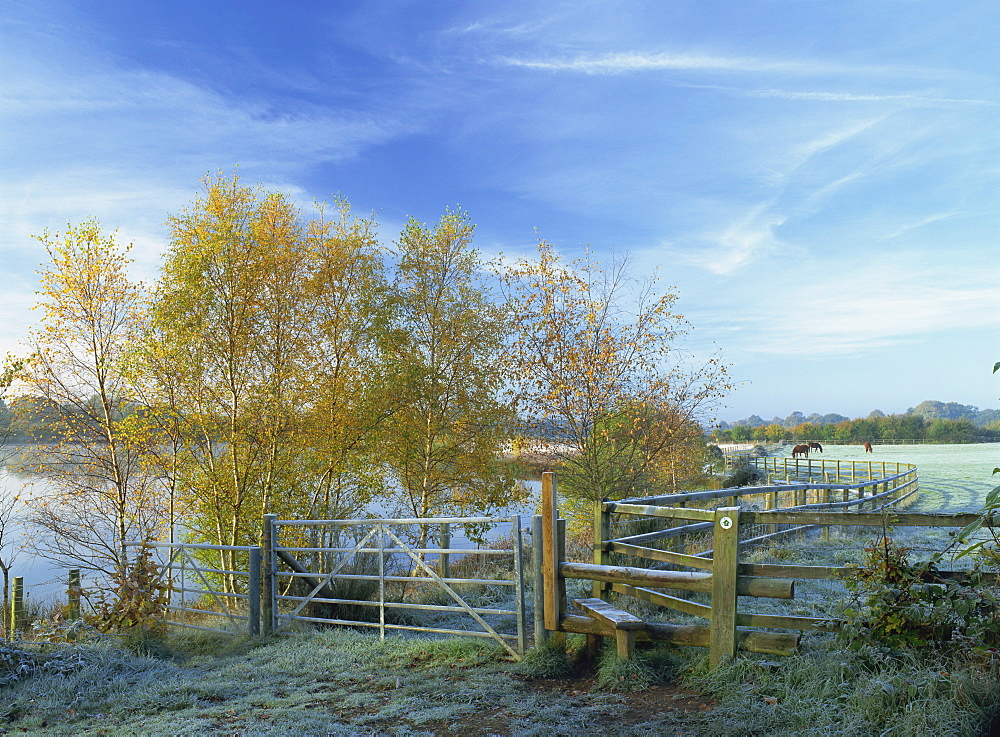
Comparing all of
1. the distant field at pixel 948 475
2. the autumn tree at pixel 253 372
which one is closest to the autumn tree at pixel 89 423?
the autumn tree at pixel 253 372

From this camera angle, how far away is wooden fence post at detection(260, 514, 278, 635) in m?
8.92

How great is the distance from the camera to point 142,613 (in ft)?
28.5

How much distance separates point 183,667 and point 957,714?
701cm

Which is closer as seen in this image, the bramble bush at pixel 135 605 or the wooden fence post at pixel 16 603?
the bramble bush at pixel 135 605

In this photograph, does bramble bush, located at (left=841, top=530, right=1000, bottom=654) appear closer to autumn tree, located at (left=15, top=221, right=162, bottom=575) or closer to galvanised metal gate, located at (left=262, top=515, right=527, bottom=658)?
galvanised metal gate, located at (left=262, top=515, right=527, bottom=658)

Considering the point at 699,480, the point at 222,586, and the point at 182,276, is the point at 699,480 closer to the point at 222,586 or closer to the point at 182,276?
the point at 222,586

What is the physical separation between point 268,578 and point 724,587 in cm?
588

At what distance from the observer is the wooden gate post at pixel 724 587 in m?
5.39

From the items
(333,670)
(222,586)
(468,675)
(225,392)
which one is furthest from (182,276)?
(468,675)

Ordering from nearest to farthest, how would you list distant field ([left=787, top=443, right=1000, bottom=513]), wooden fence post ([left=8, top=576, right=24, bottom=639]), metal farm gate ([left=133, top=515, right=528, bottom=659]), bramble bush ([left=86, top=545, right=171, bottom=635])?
metal farm gate ([left=133, top=515, right=528, bottom=659])
bramble bush ([left=86, top=545, right=171, bottom=635])
wooden fence post ([left=8, top=576, right=24, bottom=639])
distant field ([left=787, top=443, right=1000, bottom=513])

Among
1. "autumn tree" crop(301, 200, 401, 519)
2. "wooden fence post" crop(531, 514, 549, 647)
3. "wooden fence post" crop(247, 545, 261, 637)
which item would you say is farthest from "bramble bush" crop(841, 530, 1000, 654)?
"autumn tree" crop(301, 200, 401, 519)

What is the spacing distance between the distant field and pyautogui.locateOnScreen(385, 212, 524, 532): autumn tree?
36.1 feet

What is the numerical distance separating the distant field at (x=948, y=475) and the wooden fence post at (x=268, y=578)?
14.8 meters

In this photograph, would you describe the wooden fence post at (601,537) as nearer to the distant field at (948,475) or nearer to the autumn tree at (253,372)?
the autumn tree at (253,372)
